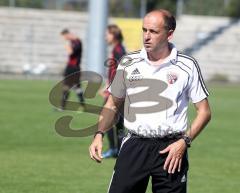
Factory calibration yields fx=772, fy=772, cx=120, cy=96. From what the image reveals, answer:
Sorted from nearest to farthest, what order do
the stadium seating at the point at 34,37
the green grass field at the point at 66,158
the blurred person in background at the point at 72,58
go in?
1. the green grass field at the point at 66,158
2. the blurred person in background at the point at 72,58
3. the stadium seating at the point at 34,37

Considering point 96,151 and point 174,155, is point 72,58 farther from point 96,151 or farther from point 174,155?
point 174,155

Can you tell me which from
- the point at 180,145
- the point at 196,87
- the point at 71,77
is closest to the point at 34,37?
the point at 71,77

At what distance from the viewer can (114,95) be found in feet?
21.2

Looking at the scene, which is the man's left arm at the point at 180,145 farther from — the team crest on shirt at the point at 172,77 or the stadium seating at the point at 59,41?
the stadium seating at the point at 59,41

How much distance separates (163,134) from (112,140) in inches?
297

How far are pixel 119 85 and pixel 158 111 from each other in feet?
1.37

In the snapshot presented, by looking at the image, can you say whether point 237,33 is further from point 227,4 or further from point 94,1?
point 94,1

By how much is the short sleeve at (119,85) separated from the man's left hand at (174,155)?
65 centimetres


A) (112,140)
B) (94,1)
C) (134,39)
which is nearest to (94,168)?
(112,140)

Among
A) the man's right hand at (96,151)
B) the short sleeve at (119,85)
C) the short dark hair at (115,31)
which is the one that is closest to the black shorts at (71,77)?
the short dark hair at (115,31)

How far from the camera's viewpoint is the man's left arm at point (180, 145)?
6062 millimetres

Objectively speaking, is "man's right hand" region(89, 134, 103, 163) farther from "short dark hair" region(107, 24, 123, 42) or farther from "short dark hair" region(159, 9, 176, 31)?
"short dark hair" region(107, 24, 123, 42)

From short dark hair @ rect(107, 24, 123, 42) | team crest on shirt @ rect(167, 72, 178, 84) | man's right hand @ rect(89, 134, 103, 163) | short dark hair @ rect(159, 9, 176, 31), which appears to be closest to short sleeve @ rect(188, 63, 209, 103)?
team crest on shirt @ rect(167, 72, 178, 84)

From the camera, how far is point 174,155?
19.9 ft
